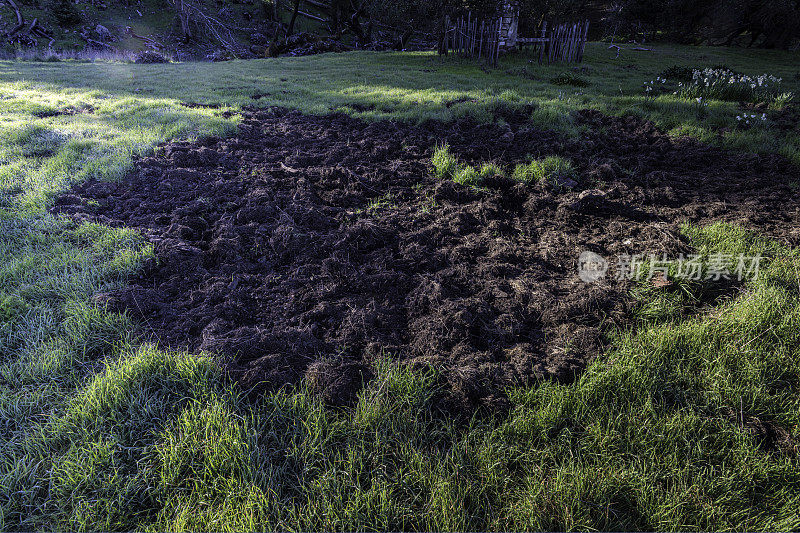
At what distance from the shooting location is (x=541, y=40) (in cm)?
1283

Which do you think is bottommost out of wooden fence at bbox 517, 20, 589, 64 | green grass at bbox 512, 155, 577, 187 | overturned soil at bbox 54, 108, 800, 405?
overturned soil at bbox 54, 108, 800, 405

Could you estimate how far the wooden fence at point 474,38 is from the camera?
1278cm

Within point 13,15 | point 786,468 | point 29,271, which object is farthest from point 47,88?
point 13,15

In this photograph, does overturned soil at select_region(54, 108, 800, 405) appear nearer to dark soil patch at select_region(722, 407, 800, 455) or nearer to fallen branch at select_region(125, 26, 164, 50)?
dark soil patch at select_region(722, 407, 800, 455)

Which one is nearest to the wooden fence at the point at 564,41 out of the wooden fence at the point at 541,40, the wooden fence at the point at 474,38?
the wooden fence at the point at 541,40

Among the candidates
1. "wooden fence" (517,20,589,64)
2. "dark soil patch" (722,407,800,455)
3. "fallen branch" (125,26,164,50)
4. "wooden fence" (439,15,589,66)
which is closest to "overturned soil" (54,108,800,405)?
"dark soil patch" (722,407,800,455)

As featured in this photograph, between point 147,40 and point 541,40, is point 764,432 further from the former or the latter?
point 147,40

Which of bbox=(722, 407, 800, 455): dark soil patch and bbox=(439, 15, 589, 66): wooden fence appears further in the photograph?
bbox=(439, 15, 589, 66): wooden fence

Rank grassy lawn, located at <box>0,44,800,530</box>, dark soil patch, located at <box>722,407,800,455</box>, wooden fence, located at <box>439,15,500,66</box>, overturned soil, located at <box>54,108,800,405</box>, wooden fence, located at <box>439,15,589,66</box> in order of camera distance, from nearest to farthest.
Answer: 1. grassy lawn, located at <box>0,44,800,530</box>
2. dark soil patch, located at <box>722,407,800,455</box>
3. overturned soil, located at <box>54,108,800,405</box>
4. wooden fence, located at <box>439,15,500,66</box>
5. wooden fence, located at <box>439,15,589,66</box>

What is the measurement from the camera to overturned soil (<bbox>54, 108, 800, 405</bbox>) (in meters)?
2.45

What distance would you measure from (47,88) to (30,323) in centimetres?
1190

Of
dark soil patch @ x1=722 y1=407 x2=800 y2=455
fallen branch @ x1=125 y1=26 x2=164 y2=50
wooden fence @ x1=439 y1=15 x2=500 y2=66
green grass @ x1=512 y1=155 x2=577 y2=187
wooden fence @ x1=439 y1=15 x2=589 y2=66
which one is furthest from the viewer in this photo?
fallen branch @ x1=125 y1=26 x2=164 y2=50

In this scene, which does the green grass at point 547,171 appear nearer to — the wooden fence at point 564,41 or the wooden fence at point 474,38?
the wooden fence at point 474,38

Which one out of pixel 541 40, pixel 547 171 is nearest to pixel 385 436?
pixel 547 171
